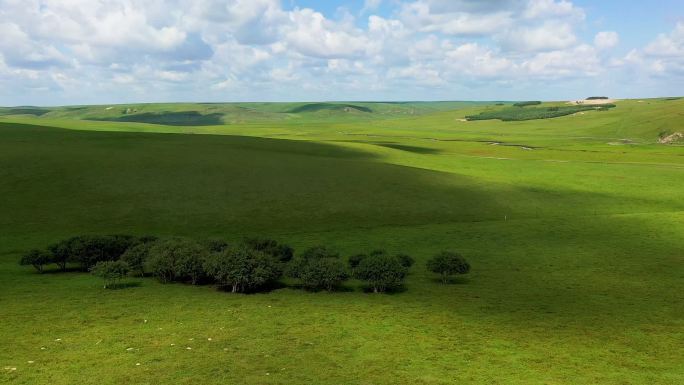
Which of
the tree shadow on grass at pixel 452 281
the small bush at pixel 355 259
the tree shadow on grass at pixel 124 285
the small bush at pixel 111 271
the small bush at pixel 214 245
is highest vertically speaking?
the small bush at pixel 214 245

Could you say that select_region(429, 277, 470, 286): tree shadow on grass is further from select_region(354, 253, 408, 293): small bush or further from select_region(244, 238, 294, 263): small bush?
select_region(244, 238, 294, 263): small bush

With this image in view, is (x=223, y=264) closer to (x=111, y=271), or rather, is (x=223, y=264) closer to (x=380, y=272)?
(x=111, y=271)

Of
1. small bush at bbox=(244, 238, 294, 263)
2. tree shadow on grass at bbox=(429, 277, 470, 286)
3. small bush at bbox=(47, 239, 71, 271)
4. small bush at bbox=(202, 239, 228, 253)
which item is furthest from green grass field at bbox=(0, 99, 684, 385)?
small bush at bbox=(244, 238, 294, 263)

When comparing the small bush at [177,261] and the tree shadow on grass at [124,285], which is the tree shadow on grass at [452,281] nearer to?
the small bush at [177,261]

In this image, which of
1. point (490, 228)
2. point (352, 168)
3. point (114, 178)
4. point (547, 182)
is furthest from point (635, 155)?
point (114, 178)

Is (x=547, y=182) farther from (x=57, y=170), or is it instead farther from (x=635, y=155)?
(x=57, y=170)

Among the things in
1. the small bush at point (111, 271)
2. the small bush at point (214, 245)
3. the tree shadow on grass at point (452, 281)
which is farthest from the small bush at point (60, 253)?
the tree shadow on grass at point (452, 281)
